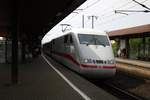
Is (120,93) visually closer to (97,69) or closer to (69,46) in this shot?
(97,69)

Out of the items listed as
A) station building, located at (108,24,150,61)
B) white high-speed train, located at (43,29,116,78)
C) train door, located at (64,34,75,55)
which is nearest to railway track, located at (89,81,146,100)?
white high-speed train, located at (43,29,116,78)

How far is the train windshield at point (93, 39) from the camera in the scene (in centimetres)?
2011

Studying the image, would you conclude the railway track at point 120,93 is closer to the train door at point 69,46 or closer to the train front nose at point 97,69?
the train front nose at point 97,69

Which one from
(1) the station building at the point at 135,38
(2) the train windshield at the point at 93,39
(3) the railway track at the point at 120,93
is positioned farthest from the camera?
(1) the station building at the point at 135,38

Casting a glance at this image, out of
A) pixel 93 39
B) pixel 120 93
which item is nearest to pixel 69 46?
pixel 93 39

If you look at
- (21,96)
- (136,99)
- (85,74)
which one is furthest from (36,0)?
(21,96)

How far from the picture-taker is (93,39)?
2048cm

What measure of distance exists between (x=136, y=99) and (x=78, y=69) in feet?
16.0

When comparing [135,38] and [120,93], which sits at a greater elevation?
[135,38]

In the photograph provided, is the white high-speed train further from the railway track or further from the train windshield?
the railway track

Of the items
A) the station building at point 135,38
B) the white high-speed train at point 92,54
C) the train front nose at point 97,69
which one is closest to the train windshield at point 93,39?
the white high-speed train at point 92,54

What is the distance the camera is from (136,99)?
15.1 meters

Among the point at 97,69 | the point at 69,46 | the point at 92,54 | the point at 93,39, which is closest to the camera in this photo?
the point at 97,69

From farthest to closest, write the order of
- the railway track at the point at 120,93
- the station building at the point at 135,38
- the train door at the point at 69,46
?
the station building at the point at 135,38
the train door at the point at 69,46
the railway track at the point at 120,93
